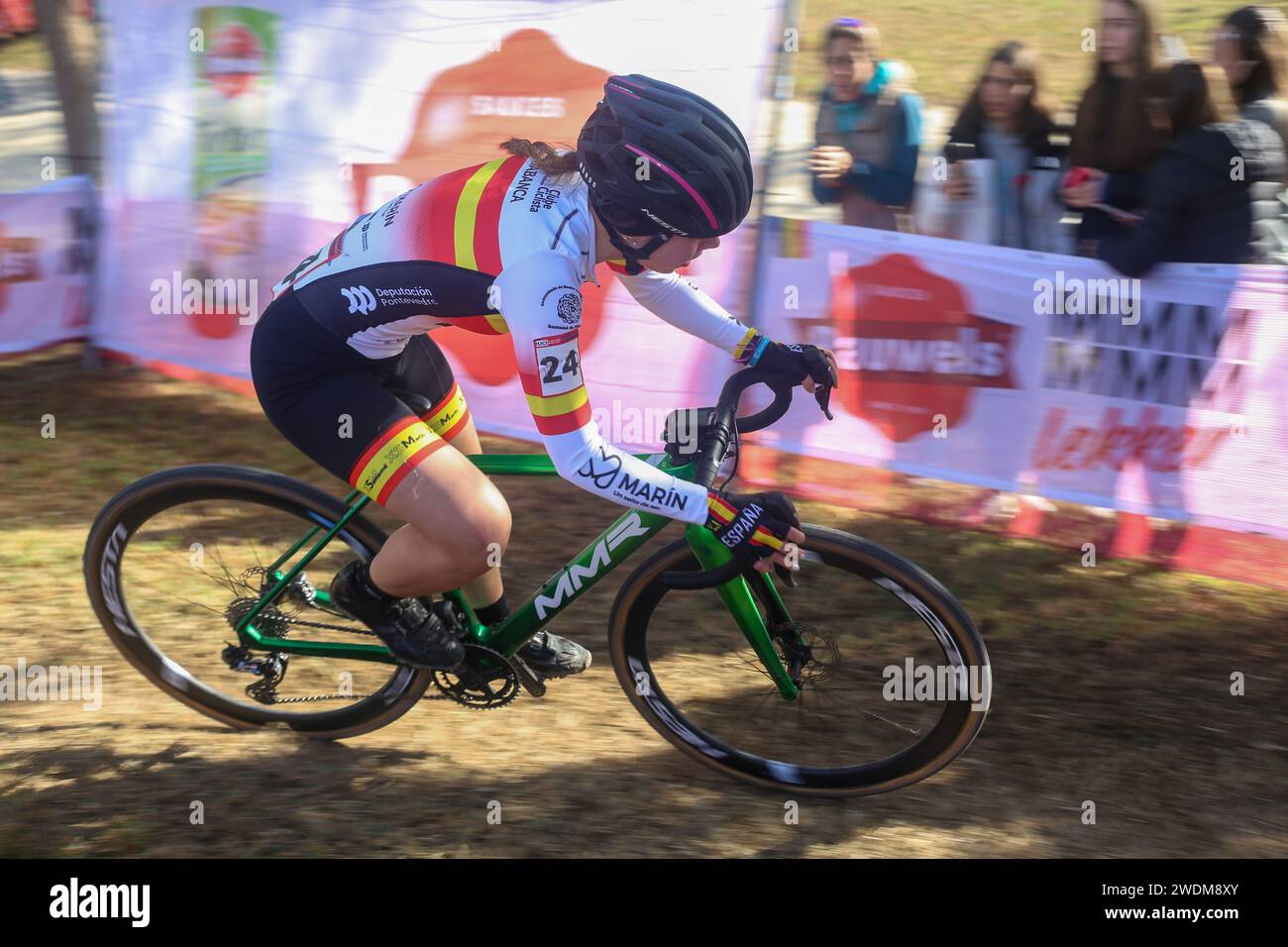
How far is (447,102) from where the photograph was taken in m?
5.95

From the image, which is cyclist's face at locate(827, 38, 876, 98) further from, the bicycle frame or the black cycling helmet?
the bicycle frame

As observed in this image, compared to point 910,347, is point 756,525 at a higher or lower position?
lower

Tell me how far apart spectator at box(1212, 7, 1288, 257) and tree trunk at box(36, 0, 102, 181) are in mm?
5929

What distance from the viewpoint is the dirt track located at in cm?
350

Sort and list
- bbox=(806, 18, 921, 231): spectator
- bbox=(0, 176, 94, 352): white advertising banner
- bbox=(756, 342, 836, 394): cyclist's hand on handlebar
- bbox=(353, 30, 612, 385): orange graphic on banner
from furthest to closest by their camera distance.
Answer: bbox=(0, 176, 94, 352): white advertising banner, bbox=(353, 30, 612, 385): orange graphic on banner, bbox=(806, 18, 921, 231): spectator, bbox=(756, 342, 836, 394): cyclist's hand on handlebar

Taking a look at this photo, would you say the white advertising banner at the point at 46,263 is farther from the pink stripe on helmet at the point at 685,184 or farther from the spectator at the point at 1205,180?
the spectator at the point at 1205,180

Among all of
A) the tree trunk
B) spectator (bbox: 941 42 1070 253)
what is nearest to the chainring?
spectator (bbox: 941 42 1070 253)

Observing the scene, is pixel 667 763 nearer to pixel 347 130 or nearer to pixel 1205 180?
pixel 1205 180

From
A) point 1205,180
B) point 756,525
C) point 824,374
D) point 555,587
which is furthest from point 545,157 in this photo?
point 1205,180

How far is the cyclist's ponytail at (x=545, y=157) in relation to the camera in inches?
124

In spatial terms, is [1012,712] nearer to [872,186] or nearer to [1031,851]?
[1031,851]

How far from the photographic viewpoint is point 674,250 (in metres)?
3.07

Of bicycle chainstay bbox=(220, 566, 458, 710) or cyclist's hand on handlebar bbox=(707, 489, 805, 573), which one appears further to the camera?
bicycle chainstay bbox=(220, 566, 458, 710)

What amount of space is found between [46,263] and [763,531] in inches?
209
